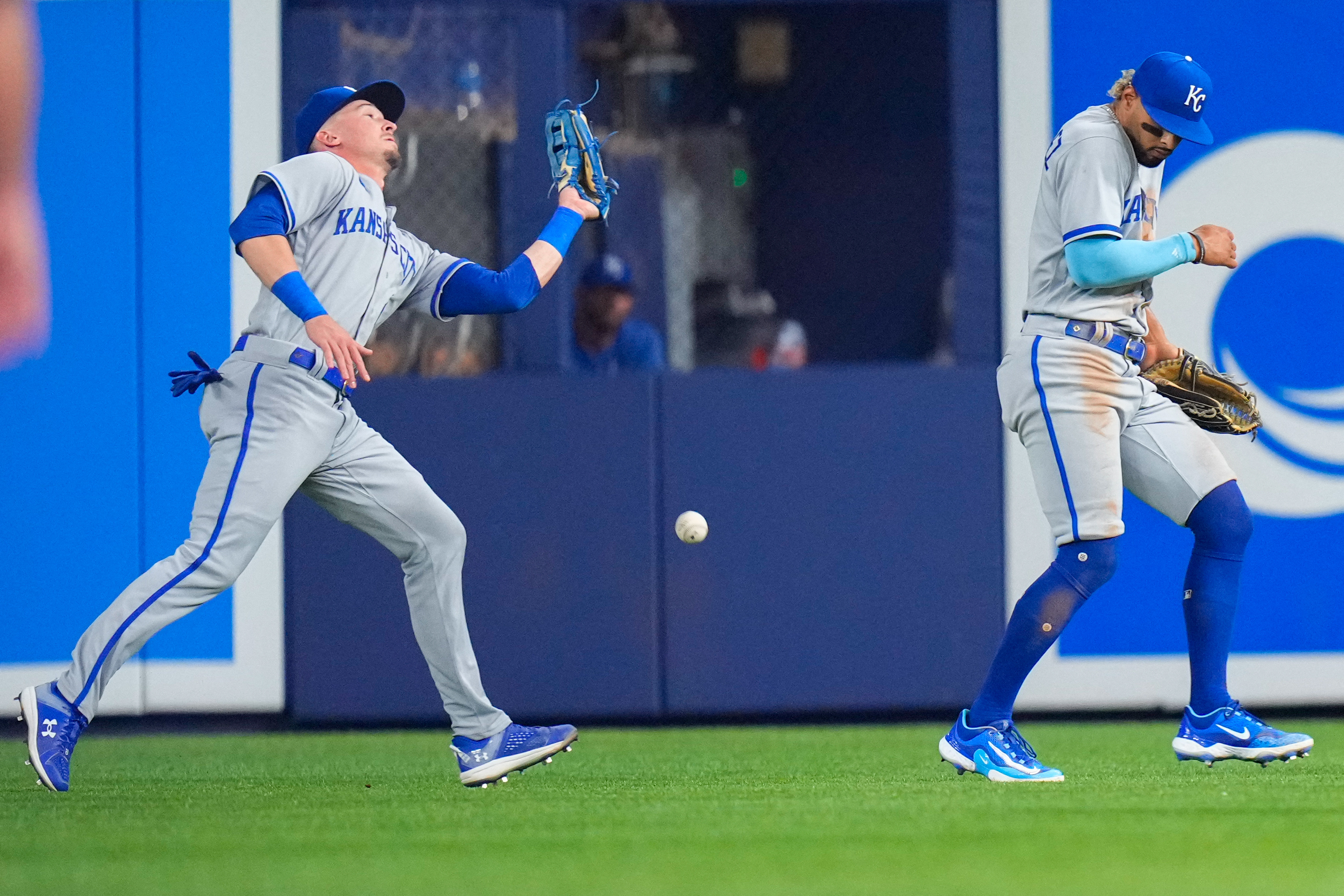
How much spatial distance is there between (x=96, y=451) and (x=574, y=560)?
1.74 metres

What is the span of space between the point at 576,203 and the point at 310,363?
2.69 feet

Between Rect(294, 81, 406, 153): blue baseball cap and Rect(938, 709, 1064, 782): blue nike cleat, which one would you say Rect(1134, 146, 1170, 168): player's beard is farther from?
Rect(294, 81, 406, 153): blue baseball cap

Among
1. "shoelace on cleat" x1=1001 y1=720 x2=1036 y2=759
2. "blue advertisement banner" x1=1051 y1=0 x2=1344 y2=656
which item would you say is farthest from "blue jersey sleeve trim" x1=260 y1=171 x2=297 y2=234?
"blue advertisement banner" x1=1051 y1=0 x2=1344 y2=656

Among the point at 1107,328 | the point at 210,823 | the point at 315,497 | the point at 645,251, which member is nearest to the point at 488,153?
the point at 645,251

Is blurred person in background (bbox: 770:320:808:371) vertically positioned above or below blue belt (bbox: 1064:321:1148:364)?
above

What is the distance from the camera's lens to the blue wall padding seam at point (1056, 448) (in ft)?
13.8

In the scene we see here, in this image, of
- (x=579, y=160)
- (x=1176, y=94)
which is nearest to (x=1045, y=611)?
(x=1176, y=94)

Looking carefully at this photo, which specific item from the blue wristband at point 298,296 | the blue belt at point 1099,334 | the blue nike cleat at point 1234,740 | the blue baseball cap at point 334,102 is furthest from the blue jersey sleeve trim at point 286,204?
the blue nike cleat at point 1234,740

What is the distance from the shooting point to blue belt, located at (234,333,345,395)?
4250 mm

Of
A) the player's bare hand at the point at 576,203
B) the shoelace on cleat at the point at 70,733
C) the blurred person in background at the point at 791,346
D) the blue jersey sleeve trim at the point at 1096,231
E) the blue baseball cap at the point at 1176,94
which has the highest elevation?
the blue baseball cap at the point at 1176,94

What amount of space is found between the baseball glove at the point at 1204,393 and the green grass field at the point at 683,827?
93cm

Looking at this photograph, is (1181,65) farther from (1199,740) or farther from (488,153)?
(488,153)

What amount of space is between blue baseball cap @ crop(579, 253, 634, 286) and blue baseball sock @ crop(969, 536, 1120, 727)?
247 cm

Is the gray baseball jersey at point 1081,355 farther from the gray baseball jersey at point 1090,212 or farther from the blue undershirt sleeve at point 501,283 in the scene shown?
the blue undershirt sleeve at point 501,283
